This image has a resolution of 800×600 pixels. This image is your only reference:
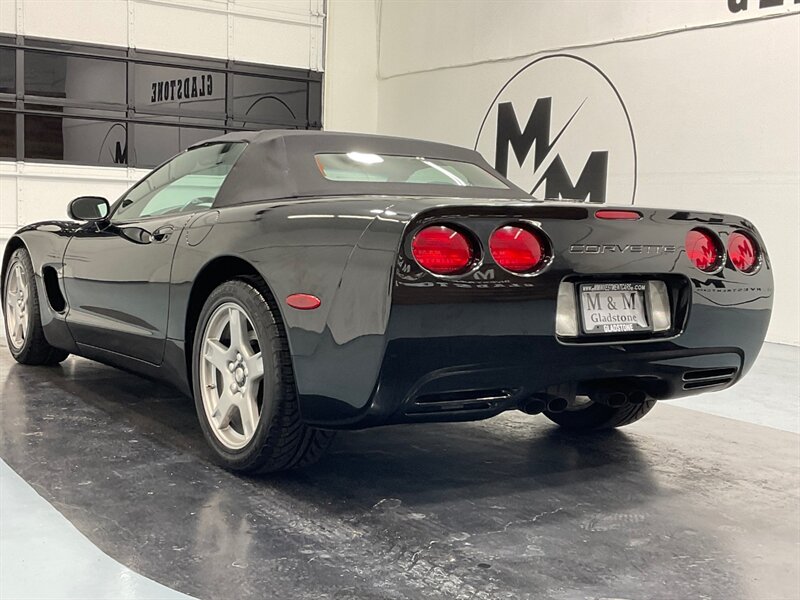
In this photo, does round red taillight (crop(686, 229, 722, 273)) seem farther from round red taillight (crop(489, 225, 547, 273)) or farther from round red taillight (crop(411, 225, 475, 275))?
round red taillight (crop(411, 225, 475, 275))

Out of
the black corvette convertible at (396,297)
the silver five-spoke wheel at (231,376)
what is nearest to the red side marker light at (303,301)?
the black corvette convertible at (396,297)

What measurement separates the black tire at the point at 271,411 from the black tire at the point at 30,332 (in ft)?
6.33

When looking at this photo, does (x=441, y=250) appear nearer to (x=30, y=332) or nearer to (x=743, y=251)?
(x=743, y=251)

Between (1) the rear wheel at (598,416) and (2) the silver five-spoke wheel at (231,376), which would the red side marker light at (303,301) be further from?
(1) the rear wheel at (598,416)

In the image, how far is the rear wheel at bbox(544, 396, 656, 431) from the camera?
351cm

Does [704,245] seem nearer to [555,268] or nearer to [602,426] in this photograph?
[555,268]

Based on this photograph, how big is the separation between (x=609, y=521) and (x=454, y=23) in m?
10.3

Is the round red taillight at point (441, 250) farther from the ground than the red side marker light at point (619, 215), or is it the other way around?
the red side marker light at point (619, 215)

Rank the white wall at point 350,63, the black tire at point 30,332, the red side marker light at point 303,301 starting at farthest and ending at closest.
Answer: the white wall at point 350,63
the black tire at point 30,332
the red side marker light at point 303,301

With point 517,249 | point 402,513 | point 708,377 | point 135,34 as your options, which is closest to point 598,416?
point 708,377

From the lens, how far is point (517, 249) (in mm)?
2340

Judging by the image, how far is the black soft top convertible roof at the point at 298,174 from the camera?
2.96 metres

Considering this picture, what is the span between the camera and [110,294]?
11.6 ft

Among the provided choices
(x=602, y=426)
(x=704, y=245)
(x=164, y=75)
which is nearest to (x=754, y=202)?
(x=602, y=426)
